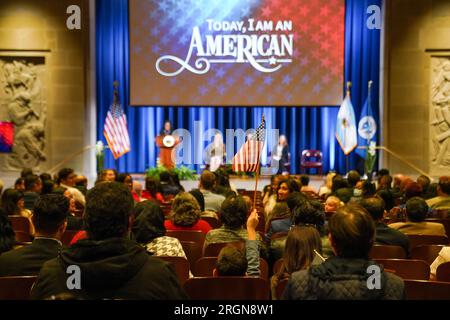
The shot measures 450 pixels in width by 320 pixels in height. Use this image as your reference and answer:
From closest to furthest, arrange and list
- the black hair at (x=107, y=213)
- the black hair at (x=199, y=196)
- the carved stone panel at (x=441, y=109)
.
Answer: the black hair at (x=107, y=213)
the black hair at (x=199, y=196)
the carved stone panel at (x=441, y=109)

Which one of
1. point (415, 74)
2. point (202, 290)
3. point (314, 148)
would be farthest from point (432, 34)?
point (202, 290)

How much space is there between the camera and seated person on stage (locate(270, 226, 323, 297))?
11.3 feet

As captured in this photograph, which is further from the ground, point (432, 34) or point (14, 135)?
point (432, 34)

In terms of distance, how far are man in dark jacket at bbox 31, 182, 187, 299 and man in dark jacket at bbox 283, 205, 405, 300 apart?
1.42 feet

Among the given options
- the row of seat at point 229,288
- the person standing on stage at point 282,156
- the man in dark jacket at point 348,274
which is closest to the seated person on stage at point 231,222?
the row of seat at point 229,288

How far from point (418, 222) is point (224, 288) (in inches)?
111

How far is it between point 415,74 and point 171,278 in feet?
42.2

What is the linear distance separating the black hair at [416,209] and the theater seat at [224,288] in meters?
2.58

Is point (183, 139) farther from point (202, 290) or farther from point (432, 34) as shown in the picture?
point (202, 290)

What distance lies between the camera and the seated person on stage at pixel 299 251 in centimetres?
345

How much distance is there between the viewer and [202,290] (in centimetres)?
319

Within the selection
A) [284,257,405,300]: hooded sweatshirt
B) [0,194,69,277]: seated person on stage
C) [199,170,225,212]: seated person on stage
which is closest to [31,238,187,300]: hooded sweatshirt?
[284,257,405,300]: hooded sweatshirt

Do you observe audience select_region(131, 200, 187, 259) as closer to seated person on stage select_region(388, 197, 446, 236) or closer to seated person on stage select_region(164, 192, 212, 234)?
seated person on stage select_region(164, 192, 212, 234)

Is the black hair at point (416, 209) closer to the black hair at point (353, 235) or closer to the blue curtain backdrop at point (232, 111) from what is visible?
the black hair at point (353, 235)
